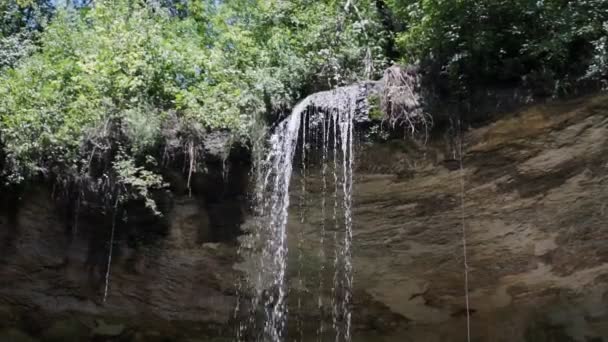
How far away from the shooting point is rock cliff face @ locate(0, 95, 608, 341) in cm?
589

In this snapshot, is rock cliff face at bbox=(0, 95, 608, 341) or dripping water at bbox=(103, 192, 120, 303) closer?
rock cliff face at bbox=(0, 95, 608, 341)

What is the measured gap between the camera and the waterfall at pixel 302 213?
6043 millimetres

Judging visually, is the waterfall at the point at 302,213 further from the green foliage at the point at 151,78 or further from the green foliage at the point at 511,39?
the green foliage at the point at 511,39

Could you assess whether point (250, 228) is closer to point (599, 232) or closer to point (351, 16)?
point (351, 16)

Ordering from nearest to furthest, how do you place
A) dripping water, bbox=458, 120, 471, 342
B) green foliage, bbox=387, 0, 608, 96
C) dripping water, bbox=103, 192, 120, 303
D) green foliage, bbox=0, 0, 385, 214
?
1. green foliage, bbox=387, 0, 608, 96
2. dripping water, bbox=458, 120, 471, 342
3. green foliage, bbox=0, 0, 385, 214
4. dripping water, bbox=103, 192, 120, 303

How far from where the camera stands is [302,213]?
6559 mm

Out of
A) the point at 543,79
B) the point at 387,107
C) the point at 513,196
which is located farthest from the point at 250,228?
the point at 543,79

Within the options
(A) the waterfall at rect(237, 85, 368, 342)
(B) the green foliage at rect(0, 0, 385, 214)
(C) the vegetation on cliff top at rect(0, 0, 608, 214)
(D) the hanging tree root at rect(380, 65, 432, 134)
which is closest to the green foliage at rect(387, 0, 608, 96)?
(C) the vegetation on cliff top at rect(0, 0, 608, 214)

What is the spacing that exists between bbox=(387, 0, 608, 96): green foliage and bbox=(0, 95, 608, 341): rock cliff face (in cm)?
37

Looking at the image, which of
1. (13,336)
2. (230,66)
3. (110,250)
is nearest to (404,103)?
(230,66)

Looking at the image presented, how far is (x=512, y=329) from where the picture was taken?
707cm

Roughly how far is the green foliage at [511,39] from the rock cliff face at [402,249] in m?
0.37

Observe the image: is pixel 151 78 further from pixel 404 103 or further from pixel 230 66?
pixel 404 103

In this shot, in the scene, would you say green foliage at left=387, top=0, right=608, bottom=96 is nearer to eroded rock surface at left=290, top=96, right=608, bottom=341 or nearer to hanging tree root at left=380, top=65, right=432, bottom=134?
hanging tree root at left=380, top=65, right=432, bottom=134
